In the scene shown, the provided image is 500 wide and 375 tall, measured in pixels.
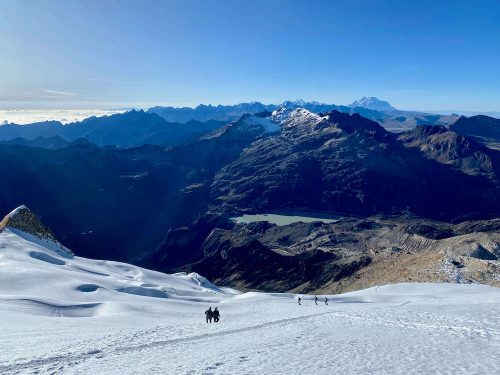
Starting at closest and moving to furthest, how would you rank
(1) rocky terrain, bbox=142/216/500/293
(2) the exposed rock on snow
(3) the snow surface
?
(3) the snow surface → (2) the exposed rock on snow → (1) rocky terrain, bbox=142/216/500/293

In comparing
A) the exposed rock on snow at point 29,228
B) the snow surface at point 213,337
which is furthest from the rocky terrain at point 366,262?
the exposed rock on snow at point 29,228

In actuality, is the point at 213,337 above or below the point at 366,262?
above

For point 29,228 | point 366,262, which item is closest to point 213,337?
point 29,228

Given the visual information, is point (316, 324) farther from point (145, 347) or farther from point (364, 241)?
point (364, 241)

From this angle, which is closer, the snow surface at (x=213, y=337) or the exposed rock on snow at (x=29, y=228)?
the snow surface at (x=213, y=337)

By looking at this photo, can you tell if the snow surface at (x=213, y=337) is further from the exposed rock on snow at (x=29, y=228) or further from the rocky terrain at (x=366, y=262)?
the rocky terrain at (x=366, y=262)

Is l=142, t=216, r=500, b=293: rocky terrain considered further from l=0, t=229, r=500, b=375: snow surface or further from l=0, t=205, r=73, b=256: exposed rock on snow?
l=0, t=205, r=73, b=256: exposed rock on snow

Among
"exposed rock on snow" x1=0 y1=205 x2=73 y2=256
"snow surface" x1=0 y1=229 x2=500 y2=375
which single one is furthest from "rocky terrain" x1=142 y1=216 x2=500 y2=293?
"exposed rock on snow" x1=0 y1=205 x2=73 y2=256

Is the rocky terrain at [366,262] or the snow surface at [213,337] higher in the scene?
the snow surface at [213,337]

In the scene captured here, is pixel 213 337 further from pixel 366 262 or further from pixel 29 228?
pixel 366 262
